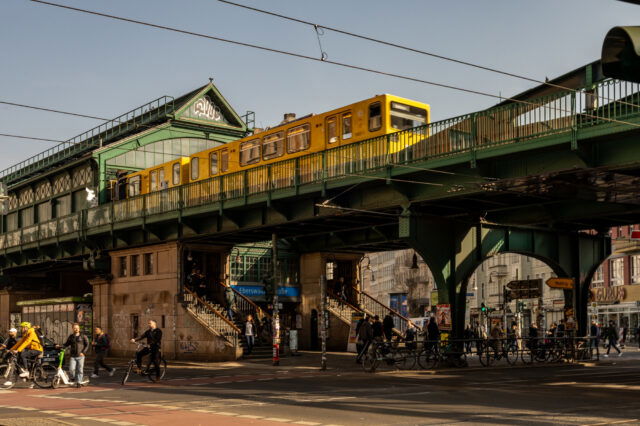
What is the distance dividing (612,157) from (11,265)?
44.2m

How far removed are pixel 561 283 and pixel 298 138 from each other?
1188 centimetres

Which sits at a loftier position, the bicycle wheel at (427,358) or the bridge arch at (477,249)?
the bridge arch at (477,249)

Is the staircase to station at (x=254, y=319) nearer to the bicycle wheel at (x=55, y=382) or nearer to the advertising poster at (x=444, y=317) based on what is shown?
the advertising poster at (x=444, y=317)

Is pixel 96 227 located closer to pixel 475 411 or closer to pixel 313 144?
pixel 313 144

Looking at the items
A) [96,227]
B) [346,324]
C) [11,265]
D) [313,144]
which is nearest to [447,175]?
[313,144]

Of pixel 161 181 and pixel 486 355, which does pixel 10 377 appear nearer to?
pixel 486 355

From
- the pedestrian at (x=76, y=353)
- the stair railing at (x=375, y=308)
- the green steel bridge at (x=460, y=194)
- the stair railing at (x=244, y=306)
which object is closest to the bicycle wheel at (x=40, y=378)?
the pedestrian at (x=76, y=353)

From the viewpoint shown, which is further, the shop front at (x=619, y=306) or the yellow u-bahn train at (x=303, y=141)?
the shop front at (x=619, y=306)

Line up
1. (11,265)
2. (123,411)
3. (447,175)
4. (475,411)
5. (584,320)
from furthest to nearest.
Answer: (11,265), (584,320), (447,175), (123,411), (475,411)

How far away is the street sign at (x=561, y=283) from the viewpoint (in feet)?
110

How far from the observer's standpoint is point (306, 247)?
4603 cm

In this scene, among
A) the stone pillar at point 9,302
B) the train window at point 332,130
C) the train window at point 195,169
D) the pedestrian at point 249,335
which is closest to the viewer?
the train window at point 332,130

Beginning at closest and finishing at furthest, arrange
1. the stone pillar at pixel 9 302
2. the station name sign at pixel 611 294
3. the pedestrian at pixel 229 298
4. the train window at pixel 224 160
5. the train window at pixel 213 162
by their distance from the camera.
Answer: the train window at pixel 224 160 < the train window at pixel 213 162 < the pedestrian at pixel 229 298 < the stone pillar at pixel 9 302 < the station name sign at pixel 611 294

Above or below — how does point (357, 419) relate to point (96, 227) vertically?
below
